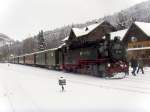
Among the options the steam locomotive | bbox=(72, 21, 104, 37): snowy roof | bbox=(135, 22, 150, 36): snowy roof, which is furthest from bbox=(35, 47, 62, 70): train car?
bbox=(135, 22, 150, 36): snowy roof

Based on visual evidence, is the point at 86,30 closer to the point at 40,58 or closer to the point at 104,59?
the point at 40,58

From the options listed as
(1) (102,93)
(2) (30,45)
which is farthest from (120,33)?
(2) (30,45)

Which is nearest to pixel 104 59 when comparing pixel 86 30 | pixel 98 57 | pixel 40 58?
pixel 98 57

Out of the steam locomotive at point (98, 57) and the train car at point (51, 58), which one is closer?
the steam locomotive at point (98, 57)

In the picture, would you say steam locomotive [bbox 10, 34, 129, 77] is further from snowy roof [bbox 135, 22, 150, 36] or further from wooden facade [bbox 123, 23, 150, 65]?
snowy roof [bbox 135, 22, 150, 36]

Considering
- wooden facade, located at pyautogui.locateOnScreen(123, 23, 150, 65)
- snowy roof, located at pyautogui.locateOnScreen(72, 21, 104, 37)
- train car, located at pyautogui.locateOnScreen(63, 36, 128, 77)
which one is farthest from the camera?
snowy roof, located at pyautogui.locateOnScreen(72, 21, 104, 37)

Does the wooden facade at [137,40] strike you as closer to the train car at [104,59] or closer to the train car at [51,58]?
the train car at [51,58]

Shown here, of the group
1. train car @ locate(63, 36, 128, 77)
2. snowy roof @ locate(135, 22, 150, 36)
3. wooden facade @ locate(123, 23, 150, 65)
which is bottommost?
train car @ locate(63, 36, 128, 77)

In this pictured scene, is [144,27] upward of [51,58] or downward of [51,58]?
upward

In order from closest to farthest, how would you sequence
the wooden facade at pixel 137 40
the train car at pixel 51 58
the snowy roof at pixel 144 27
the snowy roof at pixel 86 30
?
the train car at pixel 51 58
the wooden facade at pixel 137 40
the snowy roof at pixel 144 27
the snowy roof at pixel 86 30

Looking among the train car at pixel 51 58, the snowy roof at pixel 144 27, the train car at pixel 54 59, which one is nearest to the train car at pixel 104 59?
the train car at pixel 54 59

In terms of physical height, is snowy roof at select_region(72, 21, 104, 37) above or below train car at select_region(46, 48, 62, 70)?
above

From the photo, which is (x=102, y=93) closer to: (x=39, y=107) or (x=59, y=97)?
(x=59, y=97)

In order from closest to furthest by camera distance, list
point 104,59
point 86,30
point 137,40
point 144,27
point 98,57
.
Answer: point 104,59 < point 98,57 < point 144,27 < point 137,40 < point 86,30
